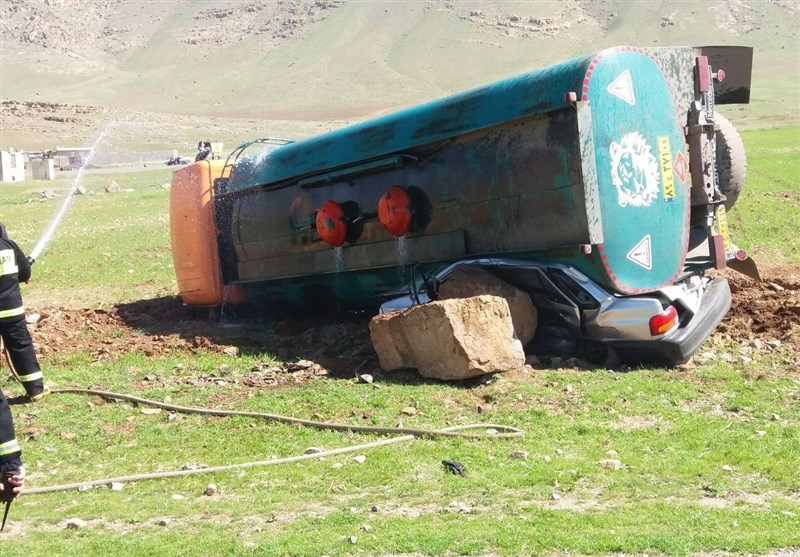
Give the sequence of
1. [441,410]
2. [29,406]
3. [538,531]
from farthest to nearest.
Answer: [29,406] < [441,410] < [538,531]

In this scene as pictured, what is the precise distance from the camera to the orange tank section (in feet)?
39.6

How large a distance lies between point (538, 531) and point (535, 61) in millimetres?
136641

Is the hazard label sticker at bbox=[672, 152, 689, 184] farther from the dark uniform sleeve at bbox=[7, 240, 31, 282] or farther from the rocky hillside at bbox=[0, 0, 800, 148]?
the rocky hillside at bbox=[0, 0, 800, 148]

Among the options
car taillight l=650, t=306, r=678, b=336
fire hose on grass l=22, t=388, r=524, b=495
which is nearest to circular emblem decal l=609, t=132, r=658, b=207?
car taillight l=650, t=306, r=678, b=336

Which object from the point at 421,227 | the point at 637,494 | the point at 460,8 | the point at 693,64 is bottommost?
the point at 637,494

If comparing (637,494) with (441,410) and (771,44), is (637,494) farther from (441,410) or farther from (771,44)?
(771,44)

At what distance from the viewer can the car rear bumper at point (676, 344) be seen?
327 inches

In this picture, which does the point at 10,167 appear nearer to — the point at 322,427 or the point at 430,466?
the point at 322,427

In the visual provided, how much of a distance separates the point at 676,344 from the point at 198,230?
6.28 m

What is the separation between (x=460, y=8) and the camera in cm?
16762

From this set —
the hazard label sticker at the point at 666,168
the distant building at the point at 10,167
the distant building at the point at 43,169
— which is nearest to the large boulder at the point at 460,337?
the hazard label sticker at the point at 666,168

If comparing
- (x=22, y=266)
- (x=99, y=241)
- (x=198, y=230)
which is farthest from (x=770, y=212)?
(x=22, y=266)

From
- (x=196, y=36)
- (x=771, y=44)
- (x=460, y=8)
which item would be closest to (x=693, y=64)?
(x=771, y=44)

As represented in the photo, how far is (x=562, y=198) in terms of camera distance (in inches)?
326
